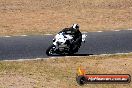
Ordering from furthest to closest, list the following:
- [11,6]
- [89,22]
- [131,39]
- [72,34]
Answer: [11,6], [89,22], [131,39], [72,34]

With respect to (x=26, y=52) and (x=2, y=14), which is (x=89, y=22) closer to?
(x=2, y=14)

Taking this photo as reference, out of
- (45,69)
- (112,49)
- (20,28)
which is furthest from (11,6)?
(45,69)

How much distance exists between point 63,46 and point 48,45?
2.63m

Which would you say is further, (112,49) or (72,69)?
(112,49)

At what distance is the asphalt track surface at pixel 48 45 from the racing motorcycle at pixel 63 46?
17.6 inches

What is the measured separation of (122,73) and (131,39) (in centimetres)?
787

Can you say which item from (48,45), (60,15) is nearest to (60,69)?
(48,45)

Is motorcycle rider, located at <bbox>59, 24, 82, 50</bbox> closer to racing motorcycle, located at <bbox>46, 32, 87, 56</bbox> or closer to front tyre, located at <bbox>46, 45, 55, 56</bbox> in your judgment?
racing motorcycle, located at <bbox>46, 32, 87, 56</bbox>

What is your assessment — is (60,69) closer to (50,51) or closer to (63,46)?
(63,46)

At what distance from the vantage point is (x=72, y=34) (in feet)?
81.0

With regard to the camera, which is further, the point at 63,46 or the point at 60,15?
the point at 60,15

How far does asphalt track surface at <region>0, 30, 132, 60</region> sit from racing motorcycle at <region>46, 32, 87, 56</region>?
17.6 inches

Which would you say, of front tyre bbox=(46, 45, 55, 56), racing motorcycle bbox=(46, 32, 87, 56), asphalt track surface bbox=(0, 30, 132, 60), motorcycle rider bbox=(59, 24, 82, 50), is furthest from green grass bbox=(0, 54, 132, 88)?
asphalt track surface bbox=(0, 30, 132, 60)

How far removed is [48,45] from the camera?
89.2 ft
